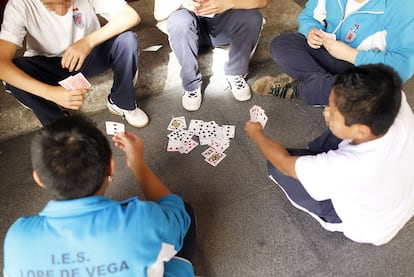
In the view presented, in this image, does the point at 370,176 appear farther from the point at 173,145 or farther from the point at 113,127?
the point at 113,127

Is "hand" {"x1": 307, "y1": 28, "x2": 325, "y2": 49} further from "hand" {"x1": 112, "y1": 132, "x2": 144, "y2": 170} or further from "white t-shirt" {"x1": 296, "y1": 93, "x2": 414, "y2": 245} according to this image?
"hand" {"x1": 112, "y1": 132, "x2": 144, "y2": 170}

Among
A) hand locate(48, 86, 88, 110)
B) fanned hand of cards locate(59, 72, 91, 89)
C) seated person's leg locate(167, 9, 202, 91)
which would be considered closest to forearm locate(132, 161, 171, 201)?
hand locate(48, 86, 88, 110)

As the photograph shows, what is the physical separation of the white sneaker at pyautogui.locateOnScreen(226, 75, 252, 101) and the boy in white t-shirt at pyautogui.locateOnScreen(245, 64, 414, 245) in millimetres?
1121

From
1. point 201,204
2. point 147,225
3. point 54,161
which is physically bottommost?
point 201,204

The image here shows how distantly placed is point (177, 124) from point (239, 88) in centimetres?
54

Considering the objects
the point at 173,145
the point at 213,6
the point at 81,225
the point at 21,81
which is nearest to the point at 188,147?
the point at 173,145

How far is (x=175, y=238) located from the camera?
1.29 m

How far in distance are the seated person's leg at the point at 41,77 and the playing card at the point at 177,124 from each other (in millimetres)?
728

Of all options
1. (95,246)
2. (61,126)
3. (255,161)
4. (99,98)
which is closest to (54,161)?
(61,126)

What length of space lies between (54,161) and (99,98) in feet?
5.26

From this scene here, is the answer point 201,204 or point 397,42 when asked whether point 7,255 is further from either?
→ point 397,42

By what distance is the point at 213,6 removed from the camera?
231cm

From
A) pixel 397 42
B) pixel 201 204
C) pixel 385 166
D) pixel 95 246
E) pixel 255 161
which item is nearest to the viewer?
pixel 95 246

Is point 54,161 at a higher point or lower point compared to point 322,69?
higher
